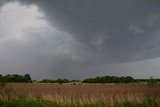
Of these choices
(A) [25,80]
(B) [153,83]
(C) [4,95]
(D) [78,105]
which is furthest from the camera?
(A) [25,80]

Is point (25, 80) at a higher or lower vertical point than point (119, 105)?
higher

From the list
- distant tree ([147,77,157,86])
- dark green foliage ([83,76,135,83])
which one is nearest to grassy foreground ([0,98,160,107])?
distant tree ([147,77,157,86])

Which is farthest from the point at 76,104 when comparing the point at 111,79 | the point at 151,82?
the point at 111,79

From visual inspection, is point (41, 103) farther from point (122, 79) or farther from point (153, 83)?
point (122, 79)

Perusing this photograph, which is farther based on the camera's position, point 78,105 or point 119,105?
point 78,105

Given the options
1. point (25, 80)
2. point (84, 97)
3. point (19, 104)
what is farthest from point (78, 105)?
point (25, 80)

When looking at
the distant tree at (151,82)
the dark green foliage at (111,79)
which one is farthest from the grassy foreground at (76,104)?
the dark green foliage at (111,79)

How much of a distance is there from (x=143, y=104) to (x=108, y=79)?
116074 mm

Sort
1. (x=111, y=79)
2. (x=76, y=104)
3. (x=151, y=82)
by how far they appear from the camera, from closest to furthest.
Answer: (x=76, y=104) → (x=151, y=82) → (x=111, y=79)

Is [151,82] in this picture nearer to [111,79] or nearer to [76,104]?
[76,104]

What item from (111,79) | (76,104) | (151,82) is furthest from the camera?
(111,79)

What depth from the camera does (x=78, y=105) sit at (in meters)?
30.2

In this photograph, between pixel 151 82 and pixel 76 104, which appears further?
pixel 151 82

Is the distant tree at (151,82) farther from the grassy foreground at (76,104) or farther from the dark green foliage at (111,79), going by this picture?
the dark green foliage at (111,79)
